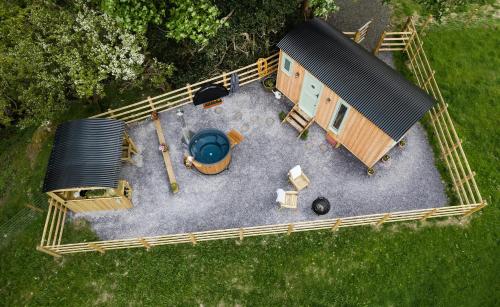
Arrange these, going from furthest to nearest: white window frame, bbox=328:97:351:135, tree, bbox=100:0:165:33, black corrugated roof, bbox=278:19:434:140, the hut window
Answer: the hut window, white window frame, bbox=328:97:351:135, black corrugated roof, bbox=278:19:434:140, tree, bbox=100:0:165:33

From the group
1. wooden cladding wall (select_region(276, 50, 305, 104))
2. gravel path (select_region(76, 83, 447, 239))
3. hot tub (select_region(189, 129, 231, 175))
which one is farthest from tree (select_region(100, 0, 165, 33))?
wooden cladding wall (select_region(276, 50, 305, 104))

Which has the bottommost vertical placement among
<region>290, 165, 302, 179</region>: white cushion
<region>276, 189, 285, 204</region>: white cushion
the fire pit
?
the fire pit

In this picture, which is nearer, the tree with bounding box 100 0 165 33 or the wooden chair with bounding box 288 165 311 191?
the tree with bounding box 100 0 165 33

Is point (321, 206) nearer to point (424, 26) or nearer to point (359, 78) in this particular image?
point (359, 78)

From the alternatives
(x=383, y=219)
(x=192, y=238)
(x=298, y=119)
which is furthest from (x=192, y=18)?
(x=383, y=219)

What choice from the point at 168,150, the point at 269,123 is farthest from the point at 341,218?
the point at 168,150

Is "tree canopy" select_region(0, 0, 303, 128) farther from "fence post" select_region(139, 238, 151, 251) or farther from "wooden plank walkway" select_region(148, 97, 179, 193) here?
"fence post" select_region(139, 238, 151, 251)
